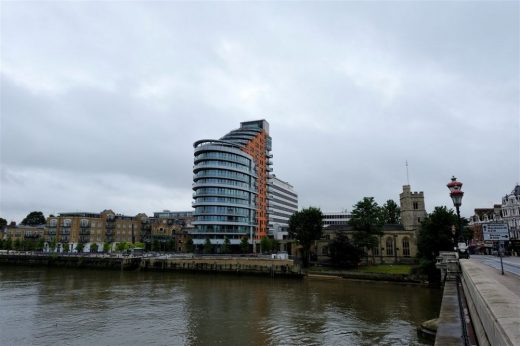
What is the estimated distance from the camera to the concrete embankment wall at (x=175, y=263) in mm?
86875

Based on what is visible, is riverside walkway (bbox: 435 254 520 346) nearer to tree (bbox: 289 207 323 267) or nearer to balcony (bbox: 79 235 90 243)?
tree (bbox: 289 207 323 267)

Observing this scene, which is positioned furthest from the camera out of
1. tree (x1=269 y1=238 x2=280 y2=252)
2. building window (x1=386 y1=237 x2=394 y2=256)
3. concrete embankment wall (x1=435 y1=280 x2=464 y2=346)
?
tree (x1=269 y1=238 x2=280 y2=252)

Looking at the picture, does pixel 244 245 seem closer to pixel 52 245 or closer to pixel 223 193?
pixel 223 193

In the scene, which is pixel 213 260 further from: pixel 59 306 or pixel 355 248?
pixel 59 306

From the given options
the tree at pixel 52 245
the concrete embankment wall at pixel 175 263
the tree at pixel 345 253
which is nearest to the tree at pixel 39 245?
the tree at pixel 52 245

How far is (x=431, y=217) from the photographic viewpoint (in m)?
70.4

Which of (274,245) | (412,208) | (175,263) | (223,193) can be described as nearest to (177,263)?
(175,263)

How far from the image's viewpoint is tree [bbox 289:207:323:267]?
96.8 m

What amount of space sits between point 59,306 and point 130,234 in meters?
129

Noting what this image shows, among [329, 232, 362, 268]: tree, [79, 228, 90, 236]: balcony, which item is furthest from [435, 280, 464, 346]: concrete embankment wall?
[79, 228, 90, 236]: balcony

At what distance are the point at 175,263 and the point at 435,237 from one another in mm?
65954

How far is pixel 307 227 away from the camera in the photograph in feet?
319

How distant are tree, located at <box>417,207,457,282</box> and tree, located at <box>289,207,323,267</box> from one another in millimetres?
30937

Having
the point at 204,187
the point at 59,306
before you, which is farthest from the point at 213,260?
the point at 59,306
